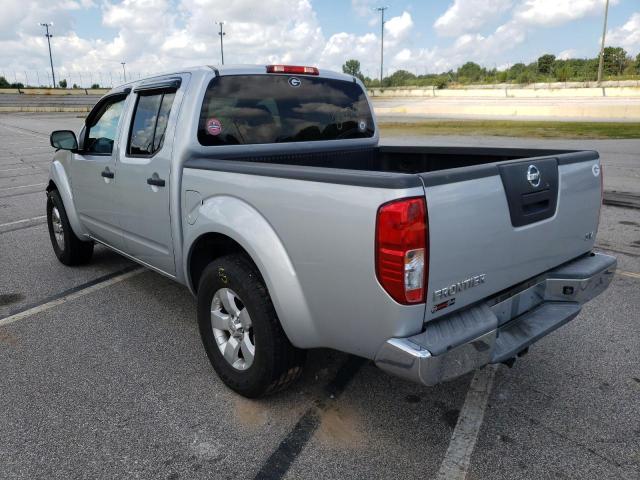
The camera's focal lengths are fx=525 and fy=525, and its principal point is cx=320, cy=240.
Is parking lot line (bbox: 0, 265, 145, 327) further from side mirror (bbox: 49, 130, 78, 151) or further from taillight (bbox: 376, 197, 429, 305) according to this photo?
taillight (bbox: 376, 197, 429, 305)

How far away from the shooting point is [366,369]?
3371 mm

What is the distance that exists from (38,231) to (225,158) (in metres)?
4.89

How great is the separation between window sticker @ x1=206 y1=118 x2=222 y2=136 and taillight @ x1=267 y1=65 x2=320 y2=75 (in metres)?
0.57

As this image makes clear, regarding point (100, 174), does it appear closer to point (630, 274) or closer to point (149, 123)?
point (149, 123)

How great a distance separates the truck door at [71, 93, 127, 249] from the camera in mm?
4168

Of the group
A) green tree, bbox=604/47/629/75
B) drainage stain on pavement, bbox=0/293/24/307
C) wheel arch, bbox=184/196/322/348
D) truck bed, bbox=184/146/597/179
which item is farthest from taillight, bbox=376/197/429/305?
green tree, bbox=604/47/629/75

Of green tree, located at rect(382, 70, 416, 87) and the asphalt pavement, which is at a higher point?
green tree, located at rect(382, 70, 416, 87)

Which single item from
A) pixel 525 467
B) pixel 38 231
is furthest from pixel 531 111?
pixel 525 467

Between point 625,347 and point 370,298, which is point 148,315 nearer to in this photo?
point 370,298

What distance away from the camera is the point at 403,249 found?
6.97ft

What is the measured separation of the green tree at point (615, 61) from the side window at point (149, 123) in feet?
275

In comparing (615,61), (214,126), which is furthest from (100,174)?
(615,61)

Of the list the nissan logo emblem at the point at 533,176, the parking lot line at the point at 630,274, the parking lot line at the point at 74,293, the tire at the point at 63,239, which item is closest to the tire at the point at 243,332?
the nissan logo emblem at the point at 533,176

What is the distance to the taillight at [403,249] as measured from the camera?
210cm
